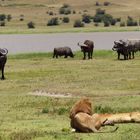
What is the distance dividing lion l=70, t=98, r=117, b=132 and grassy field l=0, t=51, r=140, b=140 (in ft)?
0.61

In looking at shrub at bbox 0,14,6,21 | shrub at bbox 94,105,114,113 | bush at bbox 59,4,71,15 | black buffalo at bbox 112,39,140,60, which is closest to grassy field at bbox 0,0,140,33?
bush at bbox 59,4,71,15

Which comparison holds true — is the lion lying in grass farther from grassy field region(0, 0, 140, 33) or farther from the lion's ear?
grassy field region(0, 0, 140, 33)

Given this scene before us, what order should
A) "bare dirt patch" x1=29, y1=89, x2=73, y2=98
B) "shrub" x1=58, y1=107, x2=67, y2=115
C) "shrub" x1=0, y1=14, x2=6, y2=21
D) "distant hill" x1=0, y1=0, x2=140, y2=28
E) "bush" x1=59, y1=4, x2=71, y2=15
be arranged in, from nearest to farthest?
"shrub" x1=58, y1=107, x2=67, y2=115 < "bare dirt patch" x1=29, y1=89, x2=73, y2=98 < "shrub" x1=0, y1=14, x2=6, y2=21 < "distant hill" x1=0, y1=0, x2=140, y2=28 < "bush" x1=59, y1=4, x2=71, y2=15

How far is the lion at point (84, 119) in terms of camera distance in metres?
13.8

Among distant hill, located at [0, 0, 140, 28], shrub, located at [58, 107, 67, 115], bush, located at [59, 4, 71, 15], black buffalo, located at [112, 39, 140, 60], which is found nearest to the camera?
shrub, located at [58, 107, 67, 115]

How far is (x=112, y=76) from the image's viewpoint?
27391 mm

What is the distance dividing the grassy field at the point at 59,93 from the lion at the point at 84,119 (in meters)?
0.19

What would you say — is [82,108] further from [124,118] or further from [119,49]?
[119,49]

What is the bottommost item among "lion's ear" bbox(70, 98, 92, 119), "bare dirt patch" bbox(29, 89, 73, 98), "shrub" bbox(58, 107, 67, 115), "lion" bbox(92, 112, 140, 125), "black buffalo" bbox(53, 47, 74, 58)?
"black buffalo" bbox(53, 47, 74, 58)

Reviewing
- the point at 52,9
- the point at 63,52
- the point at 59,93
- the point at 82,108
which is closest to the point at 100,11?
the point at 52,9

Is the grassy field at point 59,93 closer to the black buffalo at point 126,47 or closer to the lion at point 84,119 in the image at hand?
the lion at point 84,119

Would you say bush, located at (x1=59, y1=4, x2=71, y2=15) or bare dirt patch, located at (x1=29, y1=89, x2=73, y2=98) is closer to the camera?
bare dirt patch, located at (x1=29, y1=89, x2=73, y2=98)

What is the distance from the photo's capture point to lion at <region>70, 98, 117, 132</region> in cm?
1380

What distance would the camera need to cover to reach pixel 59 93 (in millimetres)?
21922
